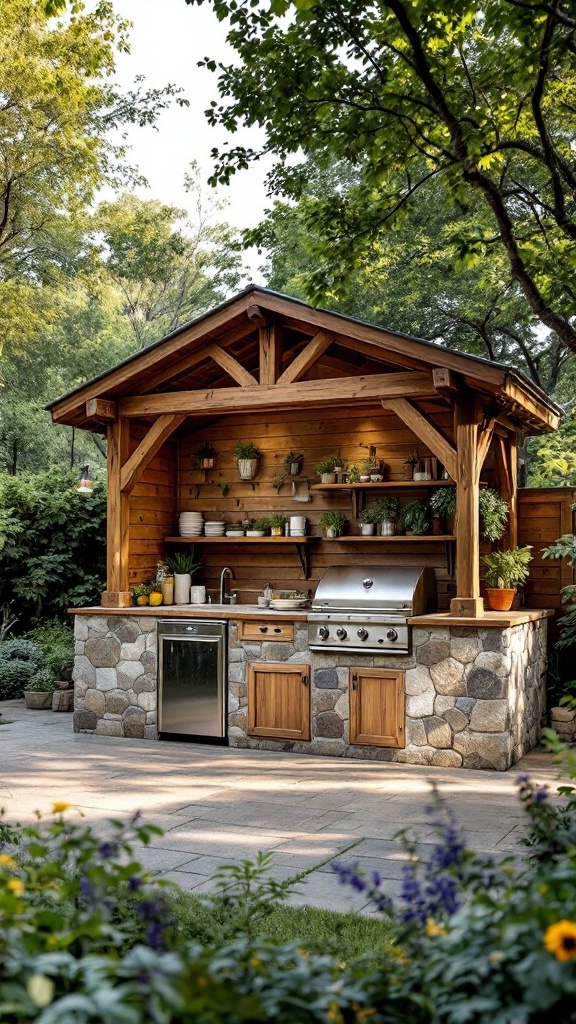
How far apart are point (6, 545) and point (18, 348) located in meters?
5.89

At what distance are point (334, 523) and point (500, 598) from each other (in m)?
1.55

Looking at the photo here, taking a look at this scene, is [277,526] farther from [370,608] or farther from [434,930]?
[434,930]

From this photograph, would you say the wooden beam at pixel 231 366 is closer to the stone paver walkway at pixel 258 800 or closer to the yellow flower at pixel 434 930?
the stone paver walkway at pixel 258 800

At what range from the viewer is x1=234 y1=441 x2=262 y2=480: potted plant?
7988mm

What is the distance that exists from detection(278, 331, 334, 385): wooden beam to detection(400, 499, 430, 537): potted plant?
142 centimetres

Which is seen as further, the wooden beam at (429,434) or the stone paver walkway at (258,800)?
the wooden beam at (429,434)

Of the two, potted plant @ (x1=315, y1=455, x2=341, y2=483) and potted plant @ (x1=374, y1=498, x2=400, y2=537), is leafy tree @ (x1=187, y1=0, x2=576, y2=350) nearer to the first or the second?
potted plant @ (x1=374, y1=498, x2=400, y2=537)

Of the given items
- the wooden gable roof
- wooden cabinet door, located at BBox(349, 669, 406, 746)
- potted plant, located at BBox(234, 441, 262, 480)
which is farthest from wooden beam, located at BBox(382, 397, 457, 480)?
potted plant, located at BBox(234, 441, 262, 480)

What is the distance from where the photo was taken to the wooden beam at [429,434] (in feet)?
20.5

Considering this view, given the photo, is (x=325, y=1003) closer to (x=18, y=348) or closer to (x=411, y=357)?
(x=411, y=357)

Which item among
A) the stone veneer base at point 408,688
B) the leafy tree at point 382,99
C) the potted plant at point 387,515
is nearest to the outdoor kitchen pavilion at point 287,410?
the potted plant at point 387,515

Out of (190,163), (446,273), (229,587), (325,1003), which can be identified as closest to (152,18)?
(446,273)

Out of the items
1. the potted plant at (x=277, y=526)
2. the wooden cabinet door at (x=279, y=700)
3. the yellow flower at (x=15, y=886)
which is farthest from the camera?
the potted plant at (x=277, y=526)

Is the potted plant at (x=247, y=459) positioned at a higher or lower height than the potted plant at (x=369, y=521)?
higher
